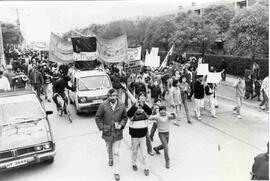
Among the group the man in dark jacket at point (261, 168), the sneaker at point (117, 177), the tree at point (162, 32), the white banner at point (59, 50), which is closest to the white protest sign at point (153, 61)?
the white banner at point (59, 50)

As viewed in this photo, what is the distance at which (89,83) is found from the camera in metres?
12.4

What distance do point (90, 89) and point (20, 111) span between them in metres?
4.28

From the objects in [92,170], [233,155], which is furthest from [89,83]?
[233,155]

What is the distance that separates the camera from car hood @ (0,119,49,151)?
694 cm

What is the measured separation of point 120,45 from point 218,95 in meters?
5.31

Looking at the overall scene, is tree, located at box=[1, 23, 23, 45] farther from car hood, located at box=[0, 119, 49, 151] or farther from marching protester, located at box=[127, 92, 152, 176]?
marching protester, located at box=[127, 92, 152, 176]

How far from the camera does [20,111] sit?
8.05 metres

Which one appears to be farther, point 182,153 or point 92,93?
point 92,93

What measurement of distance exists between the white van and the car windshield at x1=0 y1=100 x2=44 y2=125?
3354mm

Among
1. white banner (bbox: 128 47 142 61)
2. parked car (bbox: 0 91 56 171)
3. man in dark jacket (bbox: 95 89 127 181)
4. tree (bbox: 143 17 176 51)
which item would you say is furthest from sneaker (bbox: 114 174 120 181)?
tree (bbox: 143 17 176 51)

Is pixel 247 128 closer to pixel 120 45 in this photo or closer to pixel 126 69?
pixel 120 45

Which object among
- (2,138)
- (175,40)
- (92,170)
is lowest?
(92,170)

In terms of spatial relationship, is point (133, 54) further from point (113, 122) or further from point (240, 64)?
point (113, 122)

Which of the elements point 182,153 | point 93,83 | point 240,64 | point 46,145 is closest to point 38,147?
point 46,145
